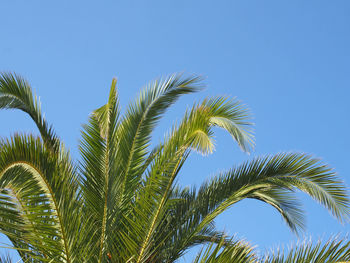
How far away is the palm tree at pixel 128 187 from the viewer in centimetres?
582

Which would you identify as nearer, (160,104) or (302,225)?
(160,104)

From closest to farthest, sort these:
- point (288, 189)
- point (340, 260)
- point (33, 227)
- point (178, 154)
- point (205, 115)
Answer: point (340, 260) < point (33, 227) < point (178, 154) < point (205, 115) < point (288, 189)

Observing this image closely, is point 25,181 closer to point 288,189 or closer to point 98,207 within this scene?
point 98,207

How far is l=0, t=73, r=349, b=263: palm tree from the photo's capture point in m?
5.82

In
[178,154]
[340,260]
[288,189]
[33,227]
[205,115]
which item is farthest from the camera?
[288,189]

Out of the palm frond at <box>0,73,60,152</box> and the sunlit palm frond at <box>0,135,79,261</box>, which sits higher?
the palm frond at <box>0,73,60,152</box>

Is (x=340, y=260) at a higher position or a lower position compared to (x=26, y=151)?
lower

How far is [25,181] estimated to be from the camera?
19.0 ft

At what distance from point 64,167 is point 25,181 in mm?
961

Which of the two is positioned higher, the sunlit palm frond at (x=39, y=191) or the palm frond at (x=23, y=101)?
the palm frond at (x=23, y=101)

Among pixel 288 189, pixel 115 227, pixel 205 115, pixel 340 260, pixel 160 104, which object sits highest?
pixel 160 104

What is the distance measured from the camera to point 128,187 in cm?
721

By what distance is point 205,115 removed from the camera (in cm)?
683

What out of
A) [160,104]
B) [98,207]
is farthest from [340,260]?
[160,104]
